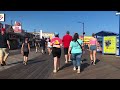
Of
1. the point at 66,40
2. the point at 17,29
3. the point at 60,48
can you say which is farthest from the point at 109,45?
the point at 17,29

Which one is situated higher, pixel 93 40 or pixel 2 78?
pixel 93 40

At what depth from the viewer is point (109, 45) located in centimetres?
2784

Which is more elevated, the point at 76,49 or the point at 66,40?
the point at 66,40

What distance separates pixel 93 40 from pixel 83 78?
213 inches

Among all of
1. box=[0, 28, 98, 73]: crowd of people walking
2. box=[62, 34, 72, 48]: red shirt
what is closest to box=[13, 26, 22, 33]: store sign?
box=[62, 34, 72, 48]: red shirt

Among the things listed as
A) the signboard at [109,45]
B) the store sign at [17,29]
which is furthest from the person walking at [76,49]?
the store sign at [17,29]

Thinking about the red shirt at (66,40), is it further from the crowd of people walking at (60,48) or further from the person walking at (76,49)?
the person walking at (76,49)

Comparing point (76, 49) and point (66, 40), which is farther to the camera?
point (66, 40)

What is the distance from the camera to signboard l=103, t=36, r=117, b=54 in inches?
1088

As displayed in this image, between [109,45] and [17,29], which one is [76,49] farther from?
[17,29]
